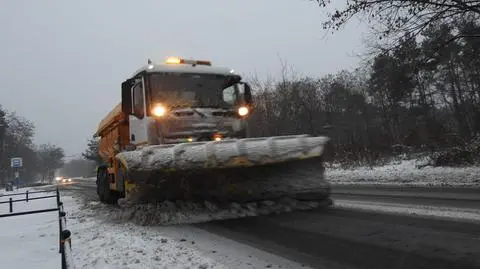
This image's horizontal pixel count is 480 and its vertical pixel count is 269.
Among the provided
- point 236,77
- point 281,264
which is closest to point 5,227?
point 236,77

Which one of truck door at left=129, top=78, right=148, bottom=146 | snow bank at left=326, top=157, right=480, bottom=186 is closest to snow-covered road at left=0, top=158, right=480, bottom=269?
truck door at left=129, top=78, right=148, bottom=146

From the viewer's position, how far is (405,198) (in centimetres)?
1053

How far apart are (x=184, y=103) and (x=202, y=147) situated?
1.91 m

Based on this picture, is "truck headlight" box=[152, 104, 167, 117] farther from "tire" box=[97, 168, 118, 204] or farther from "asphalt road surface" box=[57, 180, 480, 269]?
"tire" box=[97, 168, 118, 204]

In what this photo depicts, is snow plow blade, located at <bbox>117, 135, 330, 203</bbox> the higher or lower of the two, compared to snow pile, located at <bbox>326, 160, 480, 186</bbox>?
higher

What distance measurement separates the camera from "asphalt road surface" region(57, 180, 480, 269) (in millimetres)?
5129

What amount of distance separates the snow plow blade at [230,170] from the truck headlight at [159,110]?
109 cm

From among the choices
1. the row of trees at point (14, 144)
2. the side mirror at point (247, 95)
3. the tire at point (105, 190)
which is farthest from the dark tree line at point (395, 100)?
the row of trees at point (14, 144)

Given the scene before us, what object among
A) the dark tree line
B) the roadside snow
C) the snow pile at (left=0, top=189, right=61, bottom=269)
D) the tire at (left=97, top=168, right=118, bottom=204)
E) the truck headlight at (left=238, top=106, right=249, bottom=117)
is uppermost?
the dark tree line

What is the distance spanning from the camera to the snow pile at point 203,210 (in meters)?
8.52

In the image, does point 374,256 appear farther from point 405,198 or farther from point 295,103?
point 295,103

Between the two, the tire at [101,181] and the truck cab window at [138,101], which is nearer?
the truck cab window at [138,101]

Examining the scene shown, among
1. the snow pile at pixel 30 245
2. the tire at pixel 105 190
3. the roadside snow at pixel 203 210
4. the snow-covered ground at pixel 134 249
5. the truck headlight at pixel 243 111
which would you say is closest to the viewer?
the snow-covered ground at pixel 134 249

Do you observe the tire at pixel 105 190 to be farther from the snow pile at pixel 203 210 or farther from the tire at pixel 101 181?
the snow pile at pixel 203 210
